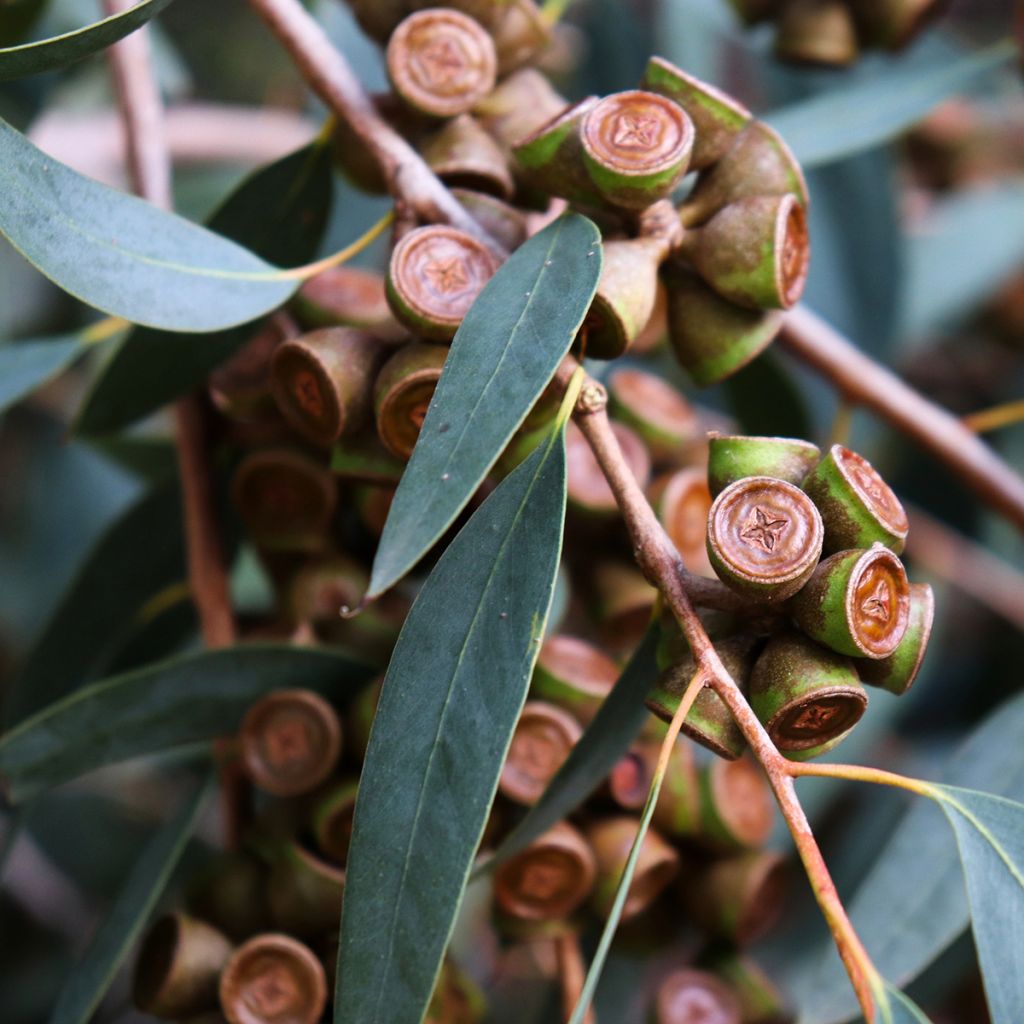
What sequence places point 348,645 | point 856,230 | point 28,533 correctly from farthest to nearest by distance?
point 28,533 < point 856,230 < point 348,645

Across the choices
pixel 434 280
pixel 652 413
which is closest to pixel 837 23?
pixel 652 413

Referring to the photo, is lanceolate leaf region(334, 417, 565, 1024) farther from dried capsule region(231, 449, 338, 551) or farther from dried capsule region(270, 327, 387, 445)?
dried capsule region(231, 449, 338, 551)

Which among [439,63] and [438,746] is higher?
[439,63]

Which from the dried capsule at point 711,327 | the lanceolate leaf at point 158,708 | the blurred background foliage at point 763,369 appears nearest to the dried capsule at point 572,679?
the lanceolate leaf at point 158,708

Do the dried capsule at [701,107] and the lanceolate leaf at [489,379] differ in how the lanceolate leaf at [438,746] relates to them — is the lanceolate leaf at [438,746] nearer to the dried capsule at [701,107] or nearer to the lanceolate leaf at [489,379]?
the lanceolate leaf at [489,379]

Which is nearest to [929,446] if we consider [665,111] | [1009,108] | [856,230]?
[856,230]

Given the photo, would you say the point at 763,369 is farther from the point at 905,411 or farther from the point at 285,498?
the point at 285,498

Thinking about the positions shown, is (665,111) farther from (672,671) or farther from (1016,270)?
(1016,270)
